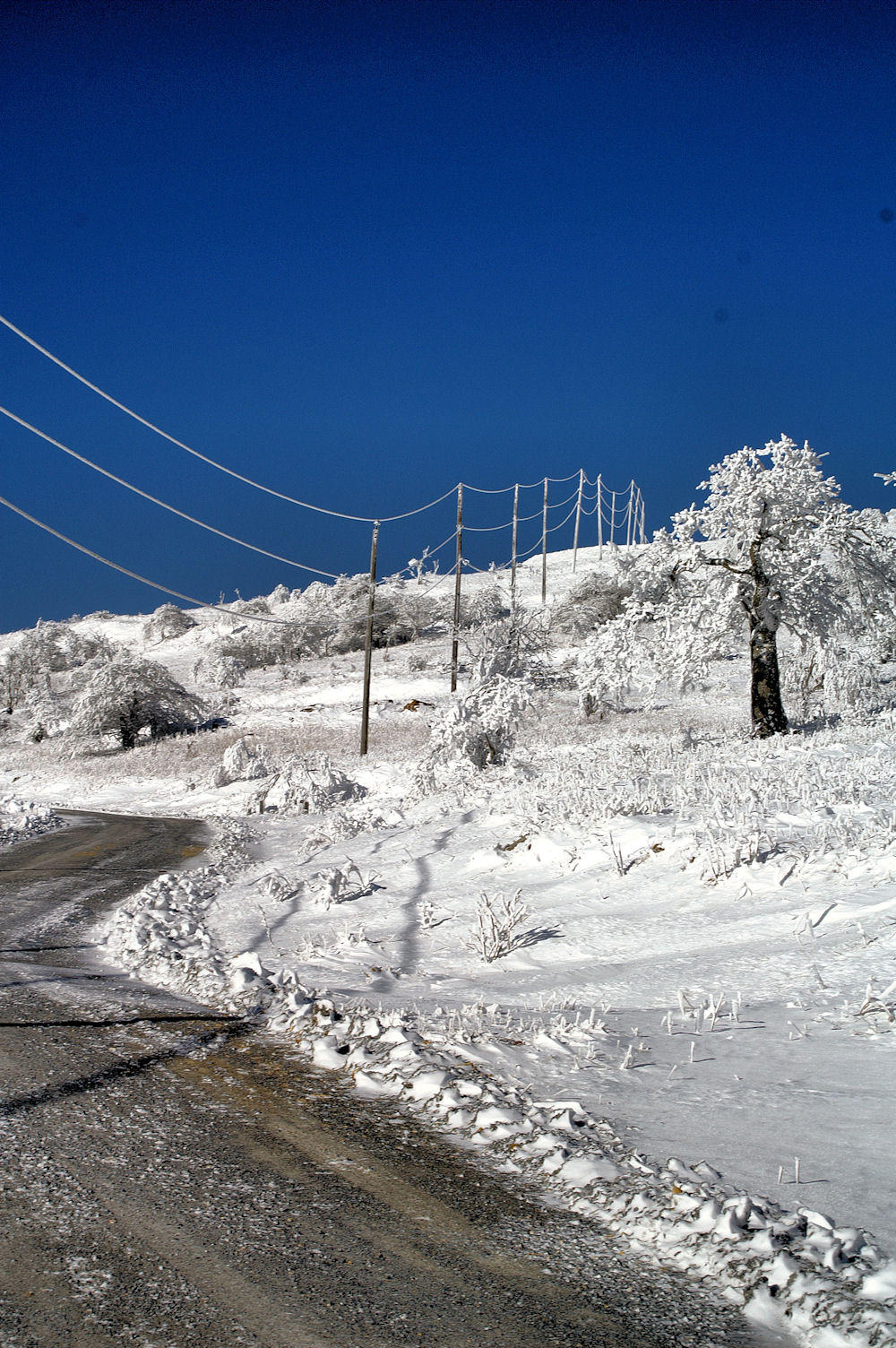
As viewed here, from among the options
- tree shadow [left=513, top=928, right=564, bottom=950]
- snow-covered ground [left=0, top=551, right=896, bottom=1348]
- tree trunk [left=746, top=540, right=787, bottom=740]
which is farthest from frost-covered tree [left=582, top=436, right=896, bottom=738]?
tree shadow [left=513, top=928, right=564, bottom=950]

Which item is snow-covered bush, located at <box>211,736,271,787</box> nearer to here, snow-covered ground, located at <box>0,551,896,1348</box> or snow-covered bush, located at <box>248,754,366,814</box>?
snow-covered bush, located at <box>248,754,366,814</box>

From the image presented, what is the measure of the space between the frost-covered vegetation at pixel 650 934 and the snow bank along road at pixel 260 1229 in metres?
0.31

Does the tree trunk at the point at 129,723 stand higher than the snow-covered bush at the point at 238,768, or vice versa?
the tree trunk at the point at 129,723

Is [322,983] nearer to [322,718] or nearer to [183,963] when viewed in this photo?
[183,963]

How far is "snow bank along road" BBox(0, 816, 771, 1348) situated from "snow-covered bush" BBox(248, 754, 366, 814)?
13.9m

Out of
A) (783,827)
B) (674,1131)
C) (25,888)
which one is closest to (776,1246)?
(674,1131)

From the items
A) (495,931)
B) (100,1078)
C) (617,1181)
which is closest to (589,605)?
(495,931)

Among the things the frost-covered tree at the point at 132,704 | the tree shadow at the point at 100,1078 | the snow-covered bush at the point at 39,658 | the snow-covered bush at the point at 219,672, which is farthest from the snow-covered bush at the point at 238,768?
the snow-covered bush at the point at 39,658

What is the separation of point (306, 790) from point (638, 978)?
14.3 metres

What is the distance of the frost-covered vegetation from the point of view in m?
3.33

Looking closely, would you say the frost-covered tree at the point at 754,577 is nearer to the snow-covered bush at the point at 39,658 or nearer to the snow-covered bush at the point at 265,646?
the snow-covered bush at the point at 265,646

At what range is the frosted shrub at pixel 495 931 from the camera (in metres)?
6.86

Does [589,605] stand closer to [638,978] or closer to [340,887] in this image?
[340,887]

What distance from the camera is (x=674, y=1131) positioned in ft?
12.5
